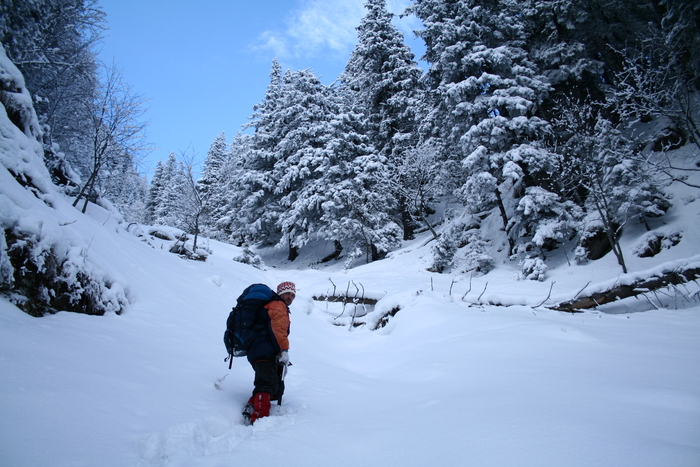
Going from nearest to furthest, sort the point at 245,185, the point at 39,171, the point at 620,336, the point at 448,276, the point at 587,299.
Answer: the point at 620,336
the point at 39,171
the point at 587,299
the point at 448,276
the point at 245,185

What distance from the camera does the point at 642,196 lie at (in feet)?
33.7

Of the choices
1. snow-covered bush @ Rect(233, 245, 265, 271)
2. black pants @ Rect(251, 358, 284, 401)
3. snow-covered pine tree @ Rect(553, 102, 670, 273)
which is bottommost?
black pants @ Rect(251, 358, 284, 401)

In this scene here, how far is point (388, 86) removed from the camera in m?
20.6

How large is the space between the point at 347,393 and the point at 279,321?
1.33 m

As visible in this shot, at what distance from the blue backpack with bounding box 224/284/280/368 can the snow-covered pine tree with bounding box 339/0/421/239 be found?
53.9 ft

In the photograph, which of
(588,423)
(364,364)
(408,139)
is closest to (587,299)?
(364,364)

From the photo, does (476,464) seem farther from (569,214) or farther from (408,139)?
(408,139)

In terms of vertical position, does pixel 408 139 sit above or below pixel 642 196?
above

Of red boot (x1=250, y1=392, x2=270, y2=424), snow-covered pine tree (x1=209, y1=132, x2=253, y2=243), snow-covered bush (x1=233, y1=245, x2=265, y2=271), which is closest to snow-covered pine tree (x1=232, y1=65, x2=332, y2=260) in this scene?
snow-covered pine tree (x1=209, y1=132, x2=253, y2=243)

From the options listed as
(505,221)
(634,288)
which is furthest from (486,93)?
(634,288)

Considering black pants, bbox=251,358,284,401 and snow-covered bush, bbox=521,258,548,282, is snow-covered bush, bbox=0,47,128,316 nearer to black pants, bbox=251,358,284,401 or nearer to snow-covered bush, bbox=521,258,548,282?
black pants, bbox=251,358,284,401

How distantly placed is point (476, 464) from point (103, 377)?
269 centimetres

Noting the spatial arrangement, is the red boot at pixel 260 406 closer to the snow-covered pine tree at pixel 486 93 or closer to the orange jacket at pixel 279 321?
the orange jacket at pixel 279 321

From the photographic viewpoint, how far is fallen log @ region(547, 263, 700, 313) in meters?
6.69
